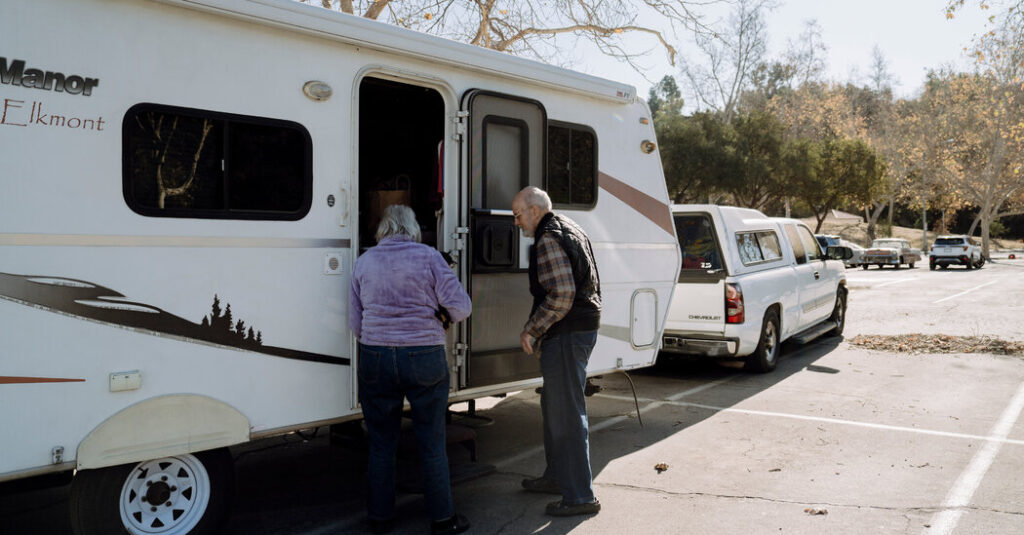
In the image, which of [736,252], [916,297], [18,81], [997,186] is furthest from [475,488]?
[997,186]

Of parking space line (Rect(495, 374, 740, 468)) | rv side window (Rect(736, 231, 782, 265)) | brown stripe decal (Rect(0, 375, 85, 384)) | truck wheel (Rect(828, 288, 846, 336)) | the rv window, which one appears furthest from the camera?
truck wheel (Rect(828, 288, 846, 336))

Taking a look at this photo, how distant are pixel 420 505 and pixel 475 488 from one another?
459 millimetres

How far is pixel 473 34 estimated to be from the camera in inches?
540

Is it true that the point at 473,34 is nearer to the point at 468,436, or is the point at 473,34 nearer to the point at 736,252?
the point at 736,252

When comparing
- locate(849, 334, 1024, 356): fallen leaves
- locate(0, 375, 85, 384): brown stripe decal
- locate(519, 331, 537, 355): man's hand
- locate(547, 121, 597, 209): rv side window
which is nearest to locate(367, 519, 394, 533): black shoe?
locate(519, 331, 537, 355): man's hand

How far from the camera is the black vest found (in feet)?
14.8

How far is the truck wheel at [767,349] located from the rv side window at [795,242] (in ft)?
4.51

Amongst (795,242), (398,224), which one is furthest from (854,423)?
(398,224)

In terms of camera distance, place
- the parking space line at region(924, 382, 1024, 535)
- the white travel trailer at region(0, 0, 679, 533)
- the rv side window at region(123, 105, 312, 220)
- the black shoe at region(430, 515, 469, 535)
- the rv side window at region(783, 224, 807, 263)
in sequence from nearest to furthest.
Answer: the white travel trailer at region(0, 0, 679, 533)
the rv side window at region(123, 105, 312, 220)
the black shoe at region(430, 515, 469, 535)
the parking space line at region(924, 382, 1024, 535)
the rv side window at region(783, 224, 807, 263)

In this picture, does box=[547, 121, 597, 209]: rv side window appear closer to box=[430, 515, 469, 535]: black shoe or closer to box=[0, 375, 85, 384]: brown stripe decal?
box=[430, 515, 469, 535]: black shoe

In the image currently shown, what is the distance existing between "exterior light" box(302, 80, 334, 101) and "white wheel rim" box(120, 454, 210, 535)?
2.03 meters

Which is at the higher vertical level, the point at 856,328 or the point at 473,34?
the point at 473,34

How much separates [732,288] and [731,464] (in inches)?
114

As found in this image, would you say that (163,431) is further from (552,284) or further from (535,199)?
(535,199)
